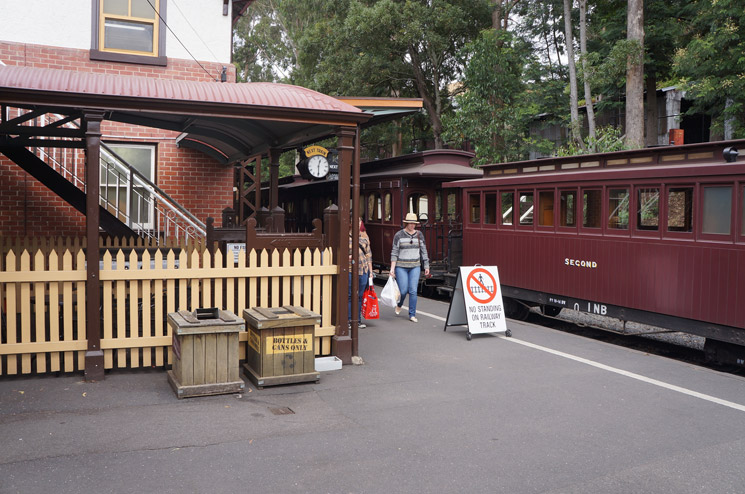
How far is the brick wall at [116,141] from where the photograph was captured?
1168cm

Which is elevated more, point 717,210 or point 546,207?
point 546,207

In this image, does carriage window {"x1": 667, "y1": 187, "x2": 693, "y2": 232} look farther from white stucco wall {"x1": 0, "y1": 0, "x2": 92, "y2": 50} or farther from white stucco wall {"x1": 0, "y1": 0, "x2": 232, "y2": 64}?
white stucco wall {"x1": 0, "y1": 0, "x2": 92, "y2": 50}

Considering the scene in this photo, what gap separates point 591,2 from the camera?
971 inches

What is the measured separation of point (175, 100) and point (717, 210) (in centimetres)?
652

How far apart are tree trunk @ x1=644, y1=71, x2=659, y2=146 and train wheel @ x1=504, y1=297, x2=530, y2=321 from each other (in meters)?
16.3

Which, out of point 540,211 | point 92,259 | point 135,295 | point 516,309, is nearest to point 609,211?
point 540,211

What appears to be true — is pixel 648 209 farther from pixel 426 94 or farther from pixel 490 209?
pixel 426 94

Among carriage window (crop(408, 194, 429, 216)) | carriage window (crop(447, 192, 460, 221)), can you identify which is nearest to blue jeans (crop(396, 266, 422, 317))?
carriage window (crop(408, 194, 429, 216))

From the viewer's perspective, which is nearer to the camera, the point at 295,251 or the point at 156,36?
the point at 295,251

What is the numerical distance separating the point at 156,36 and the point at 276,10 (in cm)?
2943

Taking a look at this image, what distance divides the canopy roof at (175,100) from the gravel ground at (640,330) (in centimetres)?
570

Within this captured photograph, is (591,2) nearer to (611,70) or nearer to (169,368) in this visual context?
(611,70)

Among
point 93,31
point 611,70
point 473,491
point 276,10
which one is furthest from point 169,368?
point 276,10

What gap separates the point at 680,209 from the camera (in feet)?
27.7
